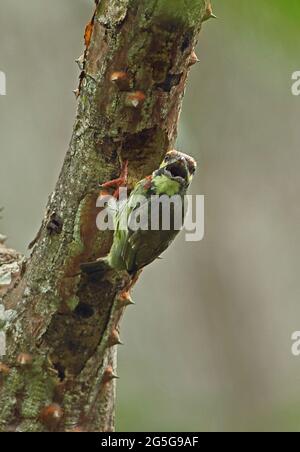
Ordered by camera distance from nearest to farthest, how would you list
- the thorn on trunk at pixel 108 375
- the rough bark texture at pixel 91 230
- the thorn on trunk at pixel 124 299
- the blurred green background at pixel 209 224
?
the rough bark texture at pixel 91 230 → the thorn on trunk at pixel 124 299 → the thorn on trunk at pixel 108 375 → the blurred green background at pixel 209 224

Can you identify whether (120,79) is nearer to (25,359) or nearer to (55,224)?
(55,224)

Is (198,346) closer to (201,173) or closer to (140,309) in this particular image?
(140,309)

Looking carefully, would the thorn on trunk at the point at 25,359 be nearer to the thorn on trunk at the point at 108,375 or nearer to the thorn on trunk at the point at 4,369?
the thorn on trunk at the point at 4,369

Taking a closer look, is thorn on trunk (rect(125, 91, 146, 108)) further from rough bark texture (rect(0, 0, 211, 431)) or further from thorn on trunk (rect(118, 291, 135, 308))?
thorn on trunk (rect(118, 291, 135, 308))

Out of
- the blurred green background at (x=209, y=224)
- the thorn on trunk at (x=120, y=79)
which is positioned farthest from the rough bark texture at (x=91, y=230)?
the blurred green background at (x=209, y=224)

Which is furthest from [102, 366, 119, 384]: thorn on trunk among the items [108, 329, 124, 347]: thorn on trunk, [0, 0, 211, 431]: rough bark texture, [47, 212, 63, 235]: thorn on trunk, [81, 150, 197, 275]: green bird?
[47, 212, 63, 235]: thorn on trunk
